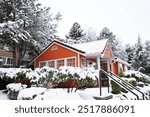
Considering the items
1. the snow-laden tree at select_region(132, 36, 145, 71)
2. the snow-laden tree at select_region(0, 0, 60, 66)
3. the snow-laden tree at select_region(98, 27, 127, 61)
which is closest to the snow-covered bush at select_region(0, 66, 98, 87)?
the snow-laden tree at select_region(0, 0, 60, 66)

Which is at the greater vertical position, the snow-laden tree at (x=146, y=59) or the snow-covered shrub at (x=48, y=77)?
the snow-laden tree at (x=146, y=59)

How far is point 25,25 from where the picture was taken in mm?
11914

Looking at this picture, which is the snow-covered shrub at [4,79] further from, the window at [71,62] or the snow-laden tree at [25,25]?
the window at [71,62]

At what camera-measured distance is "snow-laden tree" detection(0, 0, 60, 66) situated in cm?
1072

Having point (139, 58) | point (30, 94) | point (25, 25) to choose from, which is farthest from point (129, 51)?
point (30, 94)

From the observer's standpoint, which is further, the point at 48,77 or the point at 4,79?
the point at 4,79

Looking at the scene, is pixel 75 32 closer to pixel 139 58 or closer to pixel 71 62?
pixel 139 58

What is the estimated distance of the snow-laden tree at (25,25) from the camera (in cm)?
1072

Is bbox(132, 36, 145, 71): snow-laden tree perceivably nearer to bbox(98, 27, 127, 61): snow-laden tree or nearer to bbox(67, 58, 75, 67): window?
bbox(98, 27, 127, 61): snow-laden tree

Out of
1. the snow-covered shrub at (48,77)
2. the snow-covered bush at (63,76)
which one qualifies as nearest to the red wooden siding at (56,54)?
the snow-covered bush at (63,76)

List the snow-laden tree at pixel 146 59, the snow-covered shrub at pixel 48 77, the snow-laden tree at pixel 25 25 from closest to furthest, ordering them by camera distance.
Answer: the snow-covered shrub at pixel 48 77 → the snow-laden tree at pixel 25 25 → the snow-laden tree at pixel 146 59

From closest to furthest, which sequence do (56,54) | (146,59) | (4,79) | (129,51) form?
(4,79)
(56,54)
(146,59)
(129,51)

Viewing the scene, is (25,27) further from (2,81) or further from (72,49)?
(2,81)

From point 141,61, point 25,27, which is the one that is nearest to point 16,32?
point 25,27
